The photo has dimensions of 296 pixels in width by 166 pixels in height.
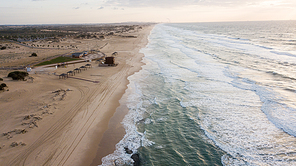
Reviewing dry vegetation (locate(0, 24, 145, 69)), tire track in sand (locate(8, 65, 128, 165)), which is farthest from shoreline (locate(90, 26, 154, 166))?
dry vegetation (locate(0, 24, 145, 69))

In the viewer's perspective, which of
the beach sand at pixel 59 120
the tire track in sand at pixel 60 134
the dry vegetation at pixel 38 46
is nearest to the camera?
the tire track in sand at pixel 60 134

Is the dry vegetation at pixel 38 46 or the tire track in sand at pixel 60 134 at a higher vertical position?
the dry vegetation at pixel 38 46

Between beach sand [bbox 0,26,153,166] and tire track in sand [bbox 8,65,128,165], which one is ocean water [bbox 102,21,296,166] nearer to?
beach sand [bbox 0,26,153,166]

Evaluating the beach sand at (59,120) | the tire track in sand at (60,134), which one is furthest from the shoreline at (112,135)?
the tire track in sand at (60,134)

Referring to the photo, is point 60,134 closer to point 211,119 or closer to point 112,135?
point 112,135

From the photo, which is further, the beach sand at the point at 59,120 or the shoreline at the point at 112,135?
the shoreline at the point at 112,135

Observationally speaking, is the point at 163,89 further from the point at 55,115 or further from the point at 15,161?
the point at 15,161

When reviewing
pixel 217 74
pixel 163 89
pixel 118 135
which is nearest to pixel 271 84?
pixel 217 74

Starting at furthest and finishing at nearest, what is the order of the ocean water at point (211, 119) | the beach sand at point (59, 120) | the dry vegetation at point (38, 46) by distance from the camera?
the dry vegetation at point (38, 46), the ocean water at point (211, 119), the beach sand at point (59, 120)

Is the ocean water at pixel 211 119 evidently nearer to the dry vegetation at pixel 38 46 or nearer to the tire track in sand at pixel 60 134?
the tire track in sand at pixel 60 134
